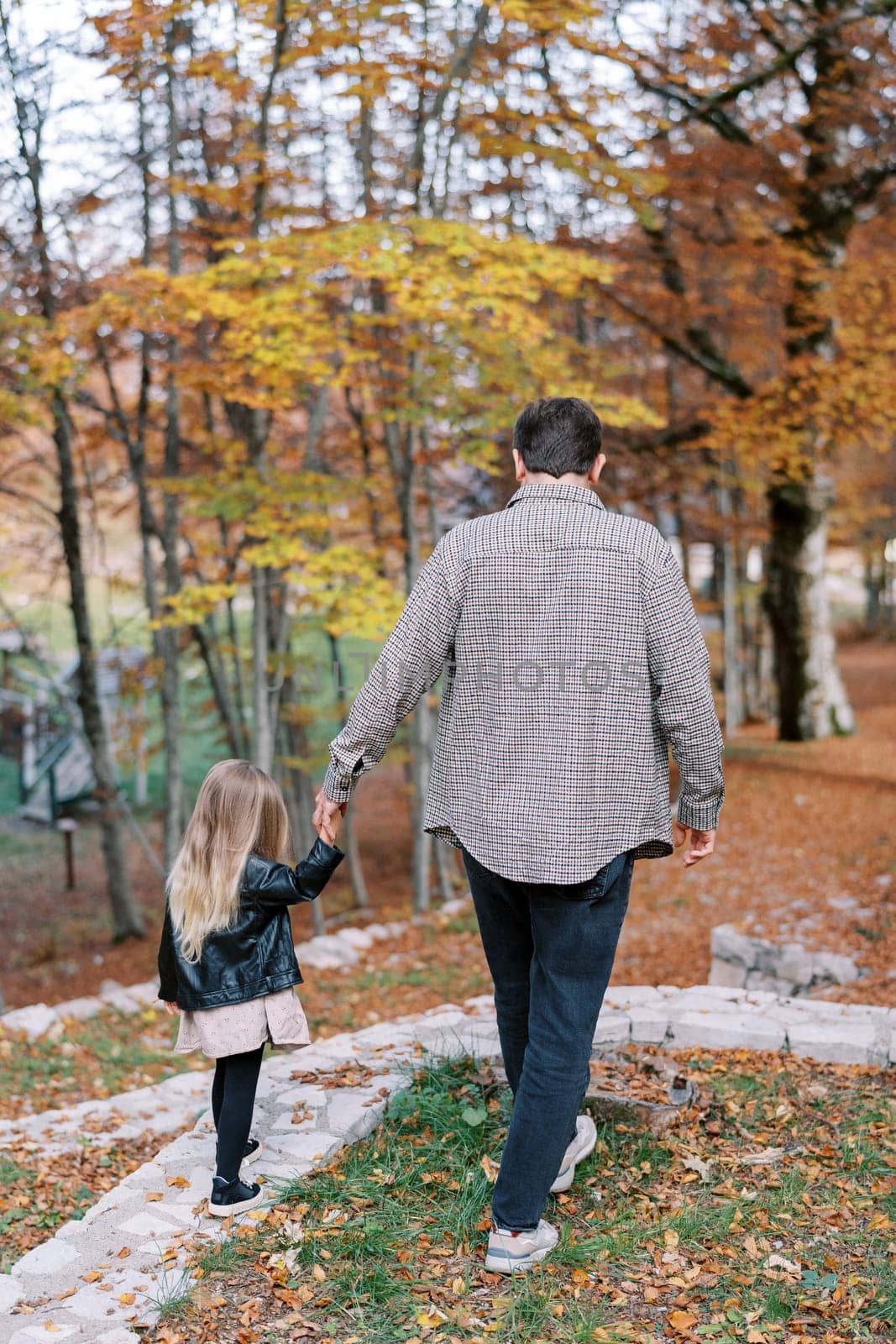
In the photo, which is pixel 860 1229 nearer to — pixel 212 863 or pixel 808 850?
pixel 212 863

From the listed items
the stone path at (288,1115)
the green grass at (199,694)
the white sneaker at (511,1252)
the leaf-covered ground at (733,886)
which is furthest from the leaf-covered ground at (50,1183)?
the green grass at (199,694)

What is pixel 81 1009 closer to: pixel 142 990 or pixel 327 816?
pixel 142 990

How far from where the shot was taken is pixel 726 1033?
4.37 metres

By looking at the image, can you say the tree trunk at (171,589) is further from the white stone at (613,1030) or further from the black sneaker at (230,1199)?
the black sneaker at (230,1199)

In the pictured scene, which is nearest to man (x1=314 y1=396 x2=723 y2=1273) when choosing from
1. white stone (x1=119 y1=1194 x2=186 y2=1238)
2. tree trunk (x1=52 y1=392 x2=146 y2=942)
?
white stone (x1=119 y1=1194 x2=186 y2=1238)

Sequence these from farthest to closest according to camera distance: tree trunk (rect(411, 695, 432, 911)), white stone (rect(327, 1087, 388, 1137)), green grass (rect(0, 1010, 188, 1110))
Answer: tree trunk (rect(411, 695, 432, 911))
green grass (rect(0, 1010, 188, 1110))
white stone (rect(327, 1087, 388, 1137))

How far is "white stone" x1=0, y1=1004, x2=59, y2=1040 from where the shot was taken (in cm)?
654

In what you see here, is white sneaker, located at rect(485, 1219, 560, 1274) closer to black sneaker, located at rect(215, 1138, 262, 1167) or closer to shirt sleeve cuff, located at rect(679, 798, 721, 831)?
black sneaker, located at rect(215, 1138, 262, 1167)

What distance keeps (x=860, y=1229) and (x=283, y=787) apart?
10.7m

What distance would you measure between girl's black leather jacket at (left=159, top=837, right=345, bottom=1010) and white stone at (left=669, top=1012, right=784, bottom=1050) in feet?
6.30

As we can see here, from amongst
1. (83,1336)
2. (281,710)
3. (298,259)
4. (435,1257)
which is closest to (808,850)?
(281,710)

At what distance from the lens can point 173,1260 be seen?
2.86m

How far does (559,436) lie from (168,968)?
1748 millimetres

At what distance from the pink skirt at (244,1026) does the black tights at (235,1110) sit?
1.6 inches
